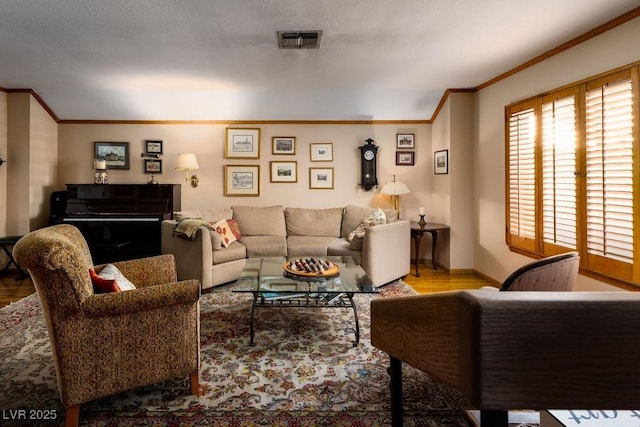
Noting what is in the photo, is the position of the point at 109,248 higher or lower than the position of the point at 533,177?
lower

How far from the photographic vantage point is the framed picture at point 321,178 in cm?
545

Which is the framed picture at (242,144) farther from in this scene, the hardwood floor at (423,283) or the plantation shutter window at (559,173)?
the plantation shutter window at (559,173)

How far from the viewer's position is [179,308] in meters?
1.85

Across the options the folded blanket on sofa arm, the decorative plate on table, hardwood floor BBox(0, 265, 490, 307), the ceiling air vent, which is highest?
the ceiling air vent

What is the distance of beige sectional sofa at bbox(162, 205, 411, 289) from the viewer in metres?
3.90

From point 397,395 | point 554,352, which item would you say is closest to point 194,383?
point 397,395

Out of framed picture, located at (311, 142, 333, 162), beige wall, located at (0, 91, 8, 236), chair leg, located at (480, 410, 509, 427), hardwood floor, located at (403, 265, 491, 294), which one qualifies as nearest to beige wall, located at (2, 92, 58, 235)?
beige wall, located at (0, 91, 8, 236)

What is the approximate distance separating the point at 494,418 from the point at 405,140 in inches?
196

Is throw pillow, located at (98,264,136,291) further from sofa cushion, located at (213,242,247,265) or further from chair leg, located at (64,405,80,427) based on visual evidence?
sofa cushion, located at (213,242,247,265)

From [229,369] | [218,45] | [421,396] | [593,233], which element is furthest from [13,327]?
[593,233]

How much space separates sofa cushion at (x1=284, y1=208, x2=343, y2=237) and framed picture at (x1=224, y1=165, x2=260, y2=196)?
2.30 ft

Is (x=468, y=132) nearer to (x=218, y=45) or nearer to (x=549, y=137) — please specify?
(x=549, y=137)

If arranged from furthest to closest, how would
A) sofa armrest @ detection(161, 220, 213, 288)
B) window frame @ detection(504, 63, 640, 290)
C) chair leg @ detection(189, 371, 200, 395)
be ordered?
sofa armrest @ detection(161, 220, 213, 288) < window frame @ detection(504, 63, 640, 290) < chair leg @ detection(189, 371, 200, 395)

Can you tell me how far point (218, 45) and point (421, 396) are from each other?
122 inches
